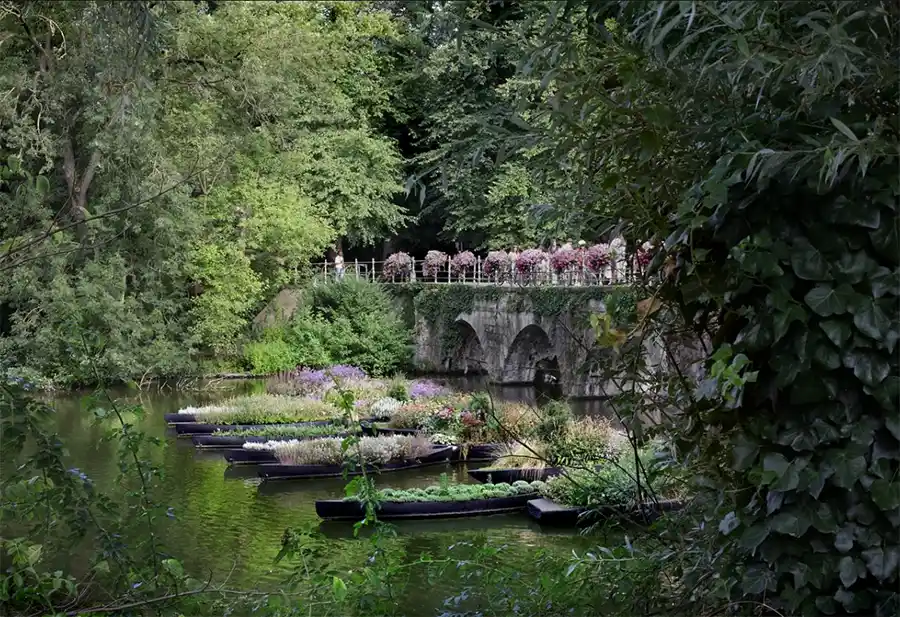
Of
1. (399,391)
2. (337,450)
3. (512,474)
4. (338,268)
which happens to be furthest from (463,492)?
(338,268)

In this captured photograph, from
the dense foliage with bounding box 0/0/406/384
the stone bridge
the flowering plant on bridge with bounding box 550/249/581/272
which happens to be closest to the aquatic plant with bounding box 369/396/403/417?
the stone bridge

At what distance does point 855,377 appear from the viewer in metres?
1.86

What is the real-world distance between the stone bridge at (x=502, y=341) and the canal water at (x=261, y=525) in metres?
7.14

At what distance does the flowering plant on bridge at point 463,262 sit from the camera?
2430 centimetres

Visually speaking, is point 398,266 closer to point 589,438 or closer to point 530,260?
point 530,260

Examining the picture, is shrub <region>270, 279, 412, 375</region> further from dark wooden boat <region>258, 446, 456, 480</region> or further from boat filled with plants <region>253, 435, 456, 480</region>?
dark wooden boat <region>258, 446, 456, 480</region>

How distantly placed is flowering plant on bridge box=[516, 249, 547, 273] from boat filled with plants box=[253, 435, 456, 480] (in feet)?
29.9

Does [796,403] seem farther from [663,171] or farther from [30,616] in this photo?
[30,616]

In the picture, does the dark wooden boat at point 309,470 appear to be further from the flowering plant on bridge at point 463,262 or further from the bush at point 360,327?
the flowering plant on bridge at point 463,262

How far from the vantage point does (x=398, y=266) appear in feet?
87.9

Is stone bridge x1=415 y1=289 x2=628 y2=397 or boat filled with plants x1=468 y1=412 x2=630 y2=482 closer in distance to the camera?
A: boat filled with plants x1=468 y1=412 x2=630 y2=482

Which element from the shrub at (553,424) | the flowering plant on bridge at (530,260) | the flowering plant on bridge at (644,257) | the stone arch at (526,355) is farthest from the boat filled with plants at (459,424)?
the flowering plant on bridge at (644,257)

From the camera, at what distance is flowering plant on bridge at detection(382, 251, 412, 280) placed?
2680cm

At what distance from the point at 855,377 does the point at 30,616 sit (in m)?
2.57
